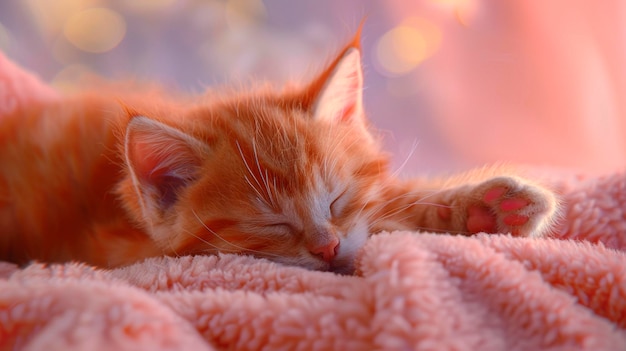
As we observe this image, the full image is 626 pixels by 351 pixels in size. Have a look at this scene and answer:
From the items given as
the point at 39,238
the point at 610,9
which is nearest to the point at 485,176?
the point at 610,9

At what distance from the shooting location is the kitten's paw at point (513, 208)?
846 mm

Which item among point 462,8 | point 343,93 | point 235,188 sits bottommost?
point 235,188

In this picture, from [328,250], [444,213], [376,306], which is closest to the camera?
[376,306]

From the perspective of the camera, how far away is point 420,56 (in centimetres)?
173

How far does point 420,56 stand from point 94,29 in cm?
117

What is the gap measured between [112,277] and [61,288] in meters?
0.19

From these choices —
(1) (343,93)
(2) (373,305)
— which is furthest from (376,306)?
(1) (343,93)

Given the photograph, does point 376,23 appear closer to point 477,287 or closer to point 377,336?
point 477,287

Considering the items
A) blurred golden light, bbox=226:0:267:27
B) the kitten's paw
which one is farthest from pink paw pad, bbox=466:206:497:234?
blurred golden light, bbox=226:0:267:27

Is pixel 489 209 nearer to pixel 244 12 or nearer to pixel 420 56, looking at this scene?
pixel 420 56

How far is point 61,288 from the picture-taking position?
0.58 meters

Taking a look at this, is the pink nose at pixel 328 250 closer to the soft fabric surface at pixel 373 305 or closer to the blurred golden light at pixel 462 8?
the soft fabric surface at pixel 373 305

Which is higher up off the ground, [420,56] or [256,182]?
[420,56]

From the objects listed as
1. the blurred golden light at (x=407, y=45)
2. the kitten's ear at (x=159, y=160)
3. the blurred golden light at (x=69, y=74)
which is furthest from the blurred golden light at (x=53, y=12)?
the kitten's ear at (x=159, y=160)
